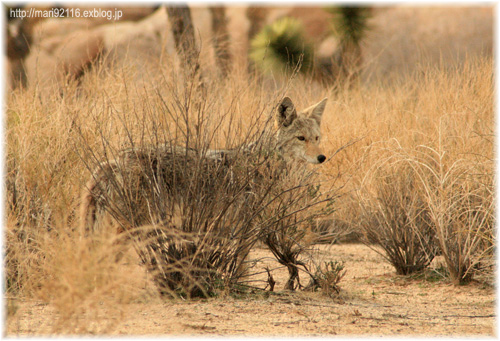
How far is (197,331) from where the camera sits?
3080mm

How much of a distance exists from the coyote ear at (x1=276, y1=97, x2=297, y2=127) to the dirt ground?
159 cm

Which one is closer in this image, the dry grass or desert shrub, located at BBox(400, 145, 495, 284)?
the dry grass

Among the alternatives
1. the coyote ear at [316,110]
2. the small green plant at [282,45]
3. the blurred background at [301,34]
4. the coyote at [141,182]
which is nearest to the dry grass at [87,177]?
the coyote at [141,182]

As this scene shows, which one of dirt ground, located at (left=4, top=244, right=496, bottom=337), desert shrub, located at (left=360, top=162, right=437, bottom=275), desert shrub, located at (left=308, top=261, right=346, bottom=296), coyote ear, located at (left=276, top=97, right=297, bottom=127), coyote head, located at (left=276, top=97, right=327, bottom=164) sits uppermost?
coyote ear, located at (left=276, top=97, right=297, bottom=127)

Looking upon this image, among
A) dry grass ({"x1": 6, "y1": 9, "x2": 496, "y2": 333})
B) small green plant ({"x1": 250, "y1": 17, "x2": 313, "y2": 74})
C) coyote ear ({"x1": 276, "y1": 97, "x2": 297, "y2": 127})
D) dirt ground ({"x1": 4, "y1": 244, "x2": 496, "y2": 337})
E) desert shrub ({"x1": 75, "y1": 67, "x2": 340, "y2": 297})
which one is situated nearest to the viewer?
dry grass ({"x1": 6, "y1": 9, "x2": 496, "y2": 333})

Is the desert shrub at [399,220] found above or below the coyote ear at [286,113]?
below

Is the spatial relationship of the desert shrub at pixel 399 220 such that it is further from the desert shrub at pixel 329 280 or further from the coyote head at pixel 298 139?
the desert shrub at pixel 329 280

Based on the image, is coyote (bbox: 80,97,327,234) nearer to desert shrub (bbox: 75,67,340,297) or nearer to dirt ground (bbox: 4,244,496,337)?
desert shrub (bbox: 75,67,340,297)

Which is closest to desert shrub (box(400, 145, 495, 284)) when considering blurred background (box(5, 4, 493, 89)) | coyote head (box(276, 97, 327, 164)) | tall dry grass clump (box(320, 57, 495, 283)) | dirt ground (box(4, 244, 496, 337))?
tall dry grass clump (box(320, 57, 495, 283))

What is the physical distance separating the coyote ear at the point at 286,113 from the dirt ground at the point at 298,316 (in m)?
1.59

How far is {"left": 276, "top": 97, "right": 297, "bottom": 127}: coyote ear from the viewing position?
486cm

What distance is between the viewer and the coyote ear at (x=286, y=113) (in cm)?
486

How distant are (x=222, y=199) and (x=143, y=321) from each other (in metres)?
0.93

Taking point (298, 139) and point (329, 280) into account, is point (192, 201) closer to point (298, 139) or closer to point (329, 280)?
point (329, 280)
